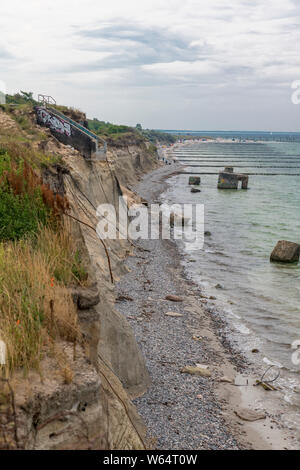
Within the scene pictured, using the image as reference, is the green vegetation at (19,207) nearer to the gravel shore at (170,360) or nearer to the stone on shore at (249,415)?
the gravel shore at (170,360)

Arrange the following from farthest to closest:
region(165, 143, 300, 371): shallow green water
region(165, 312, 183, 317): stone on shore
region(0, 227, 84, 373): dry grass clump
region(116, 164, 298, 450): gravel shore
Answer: region(165, 312, 183, 317): stone on shore
region(165, 143, 300, 371): shallow green water
region(116, 164, 298, 450): gravel shore
region(0, 227, 84, 373): dry grass clump

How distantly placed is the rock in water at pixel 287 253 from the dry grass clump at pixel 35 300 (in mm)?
21970

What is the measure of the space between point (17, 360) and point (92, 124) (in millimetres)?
123217

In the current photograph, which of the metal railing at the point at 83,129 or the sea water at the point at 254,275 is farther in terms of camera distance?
the metal railing at the point at 83,129

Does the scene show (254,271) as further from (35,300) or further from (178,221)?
(35,300)

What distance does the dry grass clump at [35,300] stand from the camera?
4551 mm

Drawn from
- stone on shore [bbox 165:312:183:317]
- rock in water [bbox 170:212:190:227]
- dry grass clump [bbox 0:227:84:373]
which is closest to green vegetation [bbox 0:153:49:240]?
dry grass clump [bbox 0:227:84:373]

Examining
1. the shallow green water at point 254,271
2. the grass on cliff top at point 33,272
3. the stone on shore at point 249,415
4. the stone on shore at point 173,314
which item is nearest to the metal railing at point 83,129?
the shallow green water at point 254,271

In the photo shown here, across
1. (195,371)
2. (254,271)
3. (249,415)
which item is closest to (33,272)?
(249,415)

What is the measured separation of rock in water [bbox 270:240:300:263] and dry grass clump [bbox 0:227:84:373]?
22.0m

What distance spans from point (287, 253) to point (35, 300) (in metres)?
23.5

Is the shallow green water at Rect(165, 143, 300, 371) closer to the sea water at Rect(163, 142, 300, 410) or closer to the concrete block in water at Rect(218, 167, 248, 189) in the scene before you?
the sea water at Rect(163, 142, 300, 410)

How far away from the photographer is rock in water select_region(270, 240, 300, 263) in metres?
26.4

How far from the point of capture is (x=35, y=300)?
17.1 feet
